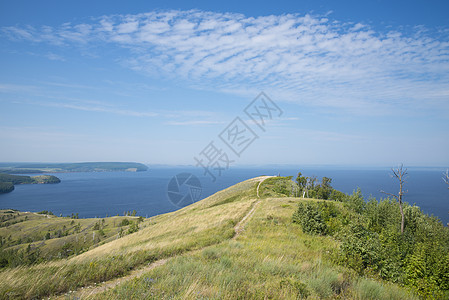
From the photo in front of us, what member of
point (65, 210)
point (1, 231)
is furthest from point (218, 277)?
point (65, 210)

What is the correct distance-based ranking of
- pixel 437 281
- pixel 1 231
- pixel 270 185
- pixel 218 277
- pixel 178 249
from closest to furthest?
1. pixel 218 277
2. pixel 437 281
3. pixel 178 249
4. pixel 270 185
5. pixel 1 231

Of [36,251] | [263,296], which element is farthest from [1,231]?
[263,296]

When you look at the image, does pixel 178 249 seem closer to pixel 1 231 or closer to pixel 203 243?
pixel 203 243

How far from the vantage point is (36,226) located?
107438 mm

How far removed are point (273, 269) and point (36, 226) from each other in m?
144

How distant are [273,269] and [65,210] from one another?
18220 cm

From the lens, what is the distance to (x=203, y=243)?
1279 cm

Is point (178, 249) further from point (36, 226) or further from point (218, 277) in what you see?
point (36, 226)

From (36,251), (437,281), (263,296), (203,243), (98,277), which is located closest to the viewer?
(263,296)

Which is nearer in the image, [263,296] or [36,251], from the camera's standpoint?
[263,296]

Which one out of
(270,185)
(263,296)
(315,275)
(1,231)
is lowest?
(1,231)

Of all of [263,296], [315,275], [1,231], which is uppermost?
[263,296]

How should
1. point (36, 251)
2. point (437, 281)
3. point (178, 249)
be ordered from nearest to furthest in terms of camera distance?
point (437, 281), point (178, 249), point (36, 251)

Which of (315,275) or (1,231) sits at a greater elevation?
(315,275)
